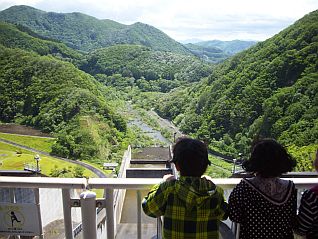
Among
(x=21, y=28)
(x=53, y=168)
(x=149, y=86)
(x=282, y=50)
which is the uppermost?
(x=21, y=28)

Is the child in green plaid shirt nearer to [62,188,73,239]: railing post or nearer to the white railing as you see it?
the white railing

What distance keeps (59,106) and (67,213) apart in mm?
58092

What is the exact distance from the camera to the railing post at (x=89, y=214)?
168 centimetres

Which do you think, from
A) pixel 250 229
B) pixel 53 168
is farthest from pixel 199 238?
pixel 53 168

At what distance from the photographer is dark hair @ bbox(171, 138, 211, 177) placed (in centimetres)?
146

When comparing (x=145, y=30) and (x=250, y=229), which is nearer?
(x=250, y=229)

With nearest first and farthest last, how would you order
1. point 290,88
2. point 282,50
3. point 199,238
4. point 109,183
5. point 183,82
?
point 199,238 → point 109,183 → point 290,88 → point 282,50 → point 183,82

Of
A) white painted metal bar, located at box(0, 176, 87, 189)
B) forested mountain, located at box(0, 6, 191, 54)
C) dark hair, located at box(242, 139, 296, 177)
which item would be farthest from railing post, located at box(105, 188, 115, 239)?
forested mountain, located at box(0, 6, 191, 54)

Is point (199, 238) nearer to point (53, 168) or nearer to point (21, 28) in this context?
point (53, 168)

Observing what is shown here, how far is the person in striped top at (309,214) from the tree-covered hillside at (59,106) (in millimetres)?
45606

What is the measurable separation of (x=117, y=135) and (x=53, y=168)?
16.6 metres

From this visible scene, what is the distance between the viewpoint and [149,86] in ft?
299

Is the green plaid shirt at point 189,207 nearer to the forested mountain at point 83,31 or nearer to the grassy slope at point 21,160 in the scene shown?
the grassy slope at point 21,160

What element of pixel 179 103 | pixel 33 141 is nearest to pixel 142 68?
pixel 179 103
